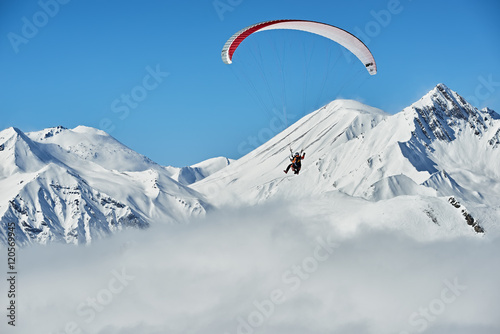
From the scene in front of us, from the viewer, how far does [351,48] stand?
8300cm

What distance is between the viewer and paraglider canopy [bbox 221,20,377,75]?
7600 cm

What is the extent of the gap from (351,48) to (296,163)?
1933 cm

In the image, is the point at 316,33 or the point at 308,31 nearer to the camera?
the point at 308,31

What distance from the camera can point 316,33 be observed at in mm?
81188

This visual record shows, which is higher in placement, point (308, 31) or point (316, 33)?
point (308, 31)

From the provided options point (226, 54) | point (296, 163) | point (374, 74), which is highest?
point (226, 54)

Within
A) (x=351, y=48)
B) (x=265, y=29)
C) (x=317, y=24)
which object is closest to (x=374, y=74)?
(x=351, y=48)

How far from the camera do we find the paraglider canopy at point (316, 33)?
249 ft

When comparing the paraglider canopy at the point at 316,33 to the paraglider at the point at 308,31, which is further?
the paraglider canopy at the point at 316,33

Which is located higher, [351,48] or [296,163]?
[351,48]

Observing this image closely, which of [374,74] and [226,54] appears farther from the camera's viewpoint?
[374,74]

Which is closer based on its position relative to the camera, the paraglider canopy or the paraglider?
the paraglider

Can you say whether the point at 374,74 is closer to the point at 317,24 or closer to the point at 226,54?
the point at 317,24

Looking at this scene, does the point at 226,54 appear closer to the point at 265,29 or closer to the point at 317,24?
the point at 265,29
